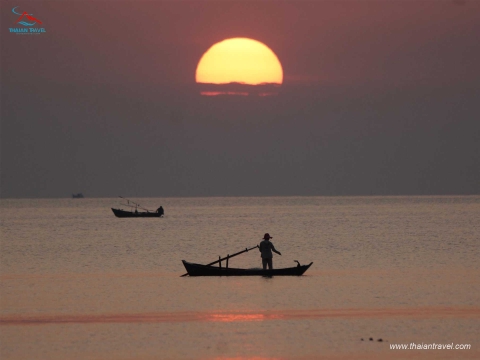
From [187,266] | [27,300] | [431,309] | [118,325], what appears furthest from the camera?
[187,266]

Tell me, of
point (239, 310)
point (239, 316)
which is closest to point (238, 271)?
point (239, 310)

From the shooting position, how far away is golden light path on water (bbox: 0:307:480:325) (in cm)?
3170

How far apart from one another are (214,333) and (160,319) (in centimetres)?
378

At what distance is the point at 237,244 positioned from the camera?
86188mm

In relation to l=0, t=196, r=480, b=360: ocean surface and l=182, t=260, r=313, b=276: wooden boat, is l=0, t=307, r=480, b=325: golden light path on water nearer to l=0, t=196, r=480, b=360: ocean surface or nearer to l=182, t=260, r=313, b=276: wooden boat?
l=0, t=196, r=480, b=360: ocean surface

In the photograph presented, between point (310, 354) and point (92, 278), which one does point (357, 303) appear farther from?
point (92, 278)

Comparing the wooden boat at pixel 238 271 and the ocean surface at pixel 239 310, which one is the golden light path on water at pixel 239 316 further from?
the wooden boat at pixel 238 271

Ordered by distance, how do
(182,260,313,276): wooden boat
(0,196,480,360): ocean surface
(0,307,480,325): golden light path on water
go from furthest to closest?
(182,260,313,276): wooden boat, (0,307,480,325): golden light path on water, (0,196,480,360): ocean surface

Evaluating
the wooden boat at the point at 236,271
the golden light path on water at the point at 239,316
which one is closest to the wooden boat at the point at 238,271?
the wooden boat at the point at 236,271

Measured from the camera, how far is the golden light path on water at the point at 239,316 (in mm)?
31703

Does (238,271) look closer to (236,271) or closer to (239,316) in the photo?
(236,271)

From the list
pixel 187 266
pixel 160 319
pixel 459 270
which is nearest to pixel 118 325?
pixel 160 319

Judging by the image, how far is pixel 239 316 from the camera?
32.5 meters

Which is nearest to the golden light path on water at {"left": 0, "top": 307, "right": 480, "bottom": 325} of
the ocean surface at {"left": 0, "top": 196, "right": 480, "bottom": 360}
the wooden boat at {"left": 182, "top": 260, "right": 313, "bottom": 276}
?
the ocean surface at {"left": 0, "top": 196, "right": 480, "bottom": 360}
